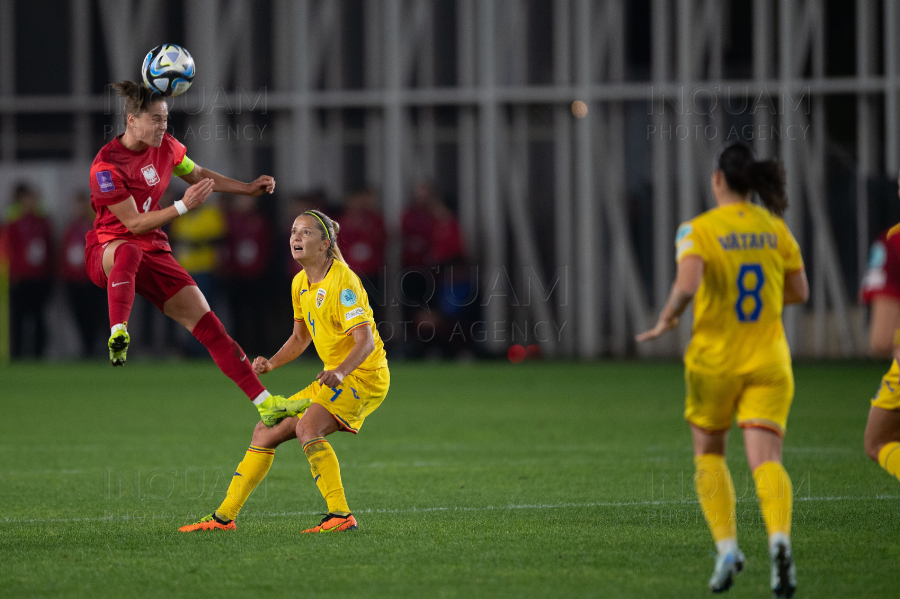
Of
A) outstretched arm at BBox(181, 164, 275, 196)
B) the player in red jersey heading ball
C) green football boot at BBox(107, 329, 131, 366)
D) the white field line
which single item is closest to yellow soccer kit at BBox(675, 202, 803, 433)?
the white field line

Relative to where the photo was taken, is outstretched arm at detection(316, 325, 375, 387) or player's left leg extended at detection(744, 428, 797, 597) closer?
player's left leg extended at detection(744, 428, 797, 597)

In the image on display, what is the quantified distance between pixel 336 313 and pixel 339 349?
0.70 ft

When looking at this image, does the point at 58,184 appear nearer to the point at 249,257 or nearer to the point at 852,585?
the point at 249,257

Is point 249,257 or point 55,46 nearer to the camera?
point 249,257

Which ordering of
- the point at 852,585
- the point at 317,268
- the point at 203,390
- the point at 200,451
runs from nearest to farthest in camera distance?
1. the point at 852,585
2. the point at 317,268
3. the point at 200,451
4. the point at 203,390

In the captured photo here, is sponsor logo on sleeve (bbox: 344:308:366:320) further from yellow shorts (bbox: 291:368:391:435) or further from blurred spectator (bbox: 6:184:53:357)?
blurred spectator (bbox: 6:184:53:357)

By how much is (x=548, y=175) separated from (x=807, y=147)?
4.27 metres

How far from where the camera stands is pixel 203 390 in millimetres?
13570

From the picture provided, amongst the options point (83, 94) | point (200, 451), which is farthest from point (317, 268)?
point (83, 94)

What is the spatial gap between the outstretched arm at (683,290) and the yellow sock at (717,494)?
57 cm

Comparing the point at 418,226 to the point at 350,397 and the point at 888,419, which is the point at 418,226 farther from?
the point at 888,419

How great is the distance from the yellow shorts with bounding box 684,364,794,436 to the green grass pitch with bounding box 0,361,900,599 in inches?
25.2

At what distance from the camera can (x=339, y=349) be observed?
563 centimetres

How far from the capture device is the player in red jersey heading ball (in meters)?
5.96
